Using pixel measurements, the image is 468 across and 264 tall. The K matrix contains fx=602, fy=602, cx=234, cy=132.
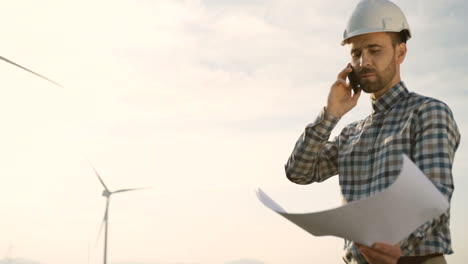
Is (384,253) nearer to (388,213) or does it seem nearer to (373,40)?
(388,213)

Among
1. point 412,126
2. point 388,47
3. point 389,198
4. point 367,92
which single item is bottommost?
point 389,198

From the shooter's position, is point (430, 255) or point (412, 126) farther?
point (412, 126)

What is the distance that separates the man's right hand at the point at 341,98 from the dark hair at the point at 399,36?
1.32ft

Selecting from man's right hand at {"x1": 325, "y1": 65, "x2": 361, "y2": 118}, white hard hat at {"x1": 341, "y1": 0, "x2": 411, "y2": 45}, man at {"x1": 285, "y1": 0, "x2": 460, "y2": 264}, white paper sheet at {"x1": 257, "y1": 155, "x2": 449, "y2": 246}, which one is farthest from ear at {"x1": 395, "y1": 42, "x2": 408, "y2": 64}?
white paper sheet at {"x1": 257, "y1": 155, "x2": 449, "y2": 246}

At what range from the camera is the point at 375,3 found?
15.8ft

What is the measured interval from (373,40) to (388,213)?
1.79 m

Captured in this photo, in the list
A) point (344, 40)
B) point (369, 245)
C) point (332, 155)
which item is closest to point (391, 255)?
point (369, 245)

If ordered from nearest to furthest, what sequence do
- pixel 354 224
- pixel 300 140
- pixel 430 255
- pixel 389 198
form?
1. pixel 389 198
2. pixel 354 224
3. pixel 430 255
4. pixel 300 140

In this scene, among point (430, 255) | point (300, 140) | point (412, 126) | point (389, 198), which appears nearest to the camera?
point (389, 198)

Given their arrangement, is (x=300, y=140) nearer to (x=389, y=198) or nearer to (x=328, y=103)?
(x=328, y=103)

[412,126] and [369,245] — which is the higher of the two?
[412,126]

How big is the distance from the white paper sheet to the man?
0.46 m

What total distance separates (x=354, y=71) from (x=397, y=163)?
0.90 metres

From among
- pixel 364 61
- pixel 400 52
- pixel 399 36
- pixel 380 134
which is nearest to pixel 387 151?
pixel 380 134
